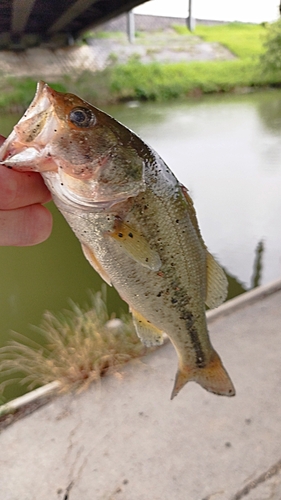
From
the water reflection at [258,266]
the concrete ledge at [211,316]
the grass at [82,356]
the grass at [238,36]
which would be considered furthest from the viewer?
the grass at [238,36]

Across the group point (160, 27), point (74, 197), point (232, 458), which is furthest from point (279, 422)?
point (160, 27)

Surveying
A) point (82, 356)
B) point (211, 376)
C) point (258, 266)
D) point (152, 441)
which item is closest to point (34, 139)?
point (211, 376)

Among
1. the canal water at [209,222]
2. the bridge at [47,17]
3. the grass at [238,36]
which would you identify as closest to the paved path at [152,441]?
the canal water at [209,222]

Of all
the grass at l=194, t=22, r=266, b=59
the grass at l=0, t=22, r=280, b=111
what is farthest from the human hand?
the grass at l=194, t=22, r=266, b=59

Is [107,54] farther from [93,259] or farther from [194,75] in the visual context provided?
[93,259]

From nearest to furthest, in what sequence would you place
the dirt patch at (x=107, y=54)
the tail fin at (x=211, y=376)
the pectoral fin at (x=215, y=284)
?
the pectoral fin at (x=215, y=284), the tail fin at (x=211, y=376), the dirt patch at (x=107, y=54)

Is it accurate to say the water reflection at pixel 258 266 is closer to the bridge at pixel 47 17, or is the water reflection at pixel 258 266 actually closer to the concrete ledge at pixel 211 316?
the concrete ledge at pixel 211 316

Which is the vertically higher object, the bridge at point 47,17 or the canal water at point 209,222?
the bridge at point 47,17

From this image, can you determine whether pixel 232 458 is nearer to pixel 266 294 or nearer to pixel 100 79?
pixel 266 294
